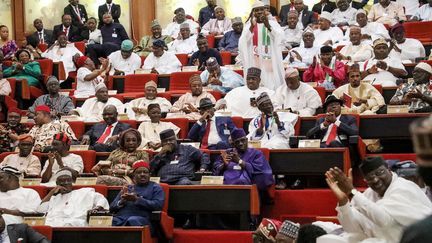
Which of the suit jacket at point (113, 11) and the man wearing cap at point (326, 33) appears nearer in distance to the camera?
the man wearing cap at point (326, 33)

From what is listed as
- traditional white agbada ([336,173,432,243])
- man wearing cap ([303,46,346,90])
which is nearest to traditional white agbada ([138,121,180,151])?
man wearing cap ([303,46,346,90])

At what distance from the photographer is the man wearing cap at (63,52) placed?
555 inches

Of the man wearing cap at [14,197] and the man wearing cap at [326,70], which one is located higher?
the man wearing cap at [326,70]

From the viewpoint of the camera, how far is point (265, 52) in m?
11.1

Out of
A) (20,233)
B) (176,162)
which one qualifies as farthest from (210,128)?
(20,233)

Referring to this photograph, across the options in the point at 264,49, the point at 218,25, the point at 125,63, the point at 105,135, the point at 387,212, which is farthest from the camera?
the point at 218,25

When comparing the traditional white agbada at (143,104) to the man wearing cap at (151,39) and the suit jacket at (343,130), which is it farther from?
the man wearing cap at (151,39)

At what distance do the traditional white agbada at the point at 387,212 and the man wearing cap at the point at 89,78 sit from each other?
26.7 feet

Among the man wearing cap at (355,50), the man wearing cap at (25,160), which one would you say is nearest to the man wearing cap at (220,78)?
the man wearing cap at (355,50)

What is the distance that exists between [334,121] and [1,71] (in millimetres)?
5692

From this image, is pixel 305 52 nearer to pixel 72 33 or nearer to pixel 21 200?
pixel 72 33

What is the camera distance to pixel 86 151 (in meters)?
9.04

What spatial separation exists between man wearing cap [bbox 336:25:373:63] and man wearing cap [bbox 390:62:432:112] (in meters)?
2.18

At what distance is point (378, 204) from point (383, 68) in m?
6.29
